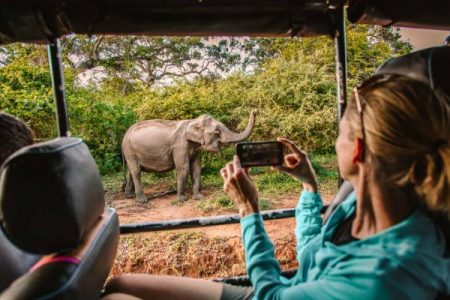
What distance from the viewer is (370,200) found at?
102 cm

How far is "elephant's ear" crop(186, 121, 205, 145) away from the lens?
27.2ft

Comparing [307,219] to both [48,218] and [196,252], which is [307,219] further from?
[196,252]

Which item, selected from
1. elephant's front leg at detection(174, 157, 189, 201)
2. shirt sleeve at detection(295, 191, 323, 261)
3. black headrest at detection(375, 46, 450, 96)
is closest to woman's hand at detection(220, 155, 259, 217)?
shirt sleeve at detection(295, 191, 323, 261)

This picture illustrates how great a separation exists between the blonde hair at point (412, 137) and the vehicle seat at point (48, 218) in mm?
782

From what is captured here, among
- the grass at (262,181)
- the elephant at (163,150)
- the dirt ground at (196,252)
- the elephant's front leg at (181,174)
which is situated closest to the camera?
the dirt ground at (196,252)

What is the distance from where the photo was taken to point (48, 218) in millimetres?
1004

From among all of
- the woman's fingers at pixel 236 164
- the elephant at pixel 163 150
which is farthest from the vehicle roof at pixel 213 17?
the elephant at pixel 163 150

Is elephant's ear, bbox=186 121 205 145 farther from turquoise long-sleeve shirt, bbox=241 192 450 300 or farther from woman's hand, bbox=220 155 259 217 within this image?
turquoise long-sleeve shirt, bbox=241 192 450 300

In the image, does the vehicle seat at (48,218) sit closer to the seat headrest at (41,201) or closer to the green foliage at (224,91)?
the seat headrest at (41,201)

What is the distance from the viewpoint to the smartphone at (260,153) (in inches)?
56.3

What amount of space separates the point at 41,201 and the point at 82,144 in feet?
1.08

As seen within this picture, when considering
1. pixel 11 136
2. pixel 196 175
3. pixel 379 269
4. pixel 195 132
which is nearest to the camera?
pixel 379 269

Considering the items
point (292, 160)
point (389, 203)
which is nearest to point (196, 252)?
point (292, 160)

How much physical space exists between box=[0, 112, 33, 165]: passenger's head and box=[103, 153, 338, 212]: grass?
7.44 m
